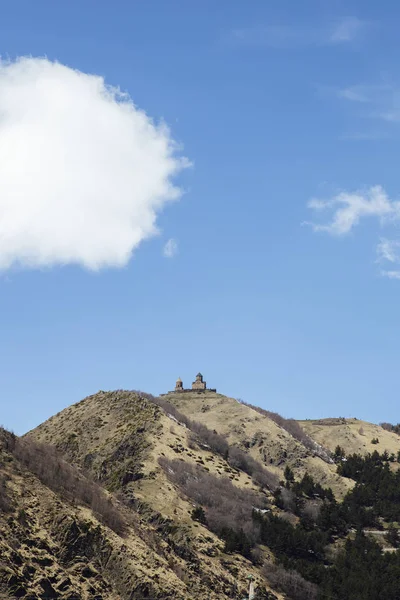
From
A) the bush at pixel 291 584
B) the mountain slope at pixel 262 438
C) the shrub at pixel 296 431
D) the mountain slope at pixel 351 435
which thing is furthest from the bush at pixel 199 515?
the mountain slope at pixel 351 435

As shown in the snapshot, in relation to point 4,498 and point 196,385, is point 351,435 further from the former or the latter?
point 4,498

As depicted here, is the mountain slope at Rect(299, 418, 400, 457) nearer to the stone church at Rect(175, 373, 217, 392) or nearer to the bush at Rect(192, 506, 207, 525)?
the stone church at Rect(175, 373, 217, 392)

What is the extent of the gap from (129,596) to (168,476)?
105 feet

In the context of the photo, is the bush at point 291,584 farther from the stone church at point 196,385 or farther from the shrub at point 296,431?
the stone church at point 196,385

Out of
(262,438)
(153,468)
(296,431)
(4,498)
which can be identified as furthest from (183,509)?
(296,431)

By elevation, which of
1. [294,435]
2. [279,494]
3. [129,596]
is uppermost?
[294,435]

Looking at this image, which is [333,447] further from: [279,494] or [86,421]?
[86,421]

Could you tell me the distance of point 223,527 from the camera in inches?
3578

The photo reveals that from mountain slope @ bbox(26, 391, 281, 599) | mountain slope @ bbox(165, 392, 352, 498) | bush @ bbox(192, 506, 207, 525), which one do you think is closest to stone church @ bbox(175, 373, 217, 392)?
mountain slope @ bbox(165, 392, 352, 498)

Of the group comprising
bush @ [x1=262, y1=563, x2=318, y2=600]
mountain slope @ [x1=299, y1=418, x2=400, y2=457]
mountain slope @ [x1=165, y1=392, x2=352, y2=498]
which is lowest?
bush @ [x1=262, y1=563, x2=318, y2=600]

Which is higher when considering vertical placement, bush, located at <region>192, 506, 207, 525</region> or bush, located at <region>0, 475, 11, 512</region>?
bush, located at <region>192, 506, 207, 525</region>

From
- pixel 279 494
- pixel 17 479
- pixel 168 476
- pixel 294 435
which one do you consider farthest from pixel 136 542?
pixel 294 435

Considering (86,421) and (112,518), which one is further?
(86,421)

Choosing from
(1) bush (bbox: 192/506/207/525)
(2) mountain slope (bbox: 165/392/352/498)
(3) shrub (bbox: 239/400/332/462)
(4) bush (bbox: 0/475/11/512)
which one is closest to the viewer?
(4) bush (bbox: 0/475/11/512)
